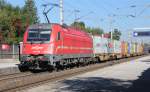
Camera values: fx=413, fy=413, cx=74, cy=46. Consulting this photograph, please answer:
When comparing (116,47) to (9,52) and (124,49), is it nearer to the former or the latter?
(124,49)

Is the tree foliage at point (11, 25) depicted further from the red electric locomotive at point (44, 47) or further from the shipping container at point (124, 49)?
the red electric locomotive at point (44, 47)

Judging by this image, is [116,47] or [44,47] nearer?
[44,47]

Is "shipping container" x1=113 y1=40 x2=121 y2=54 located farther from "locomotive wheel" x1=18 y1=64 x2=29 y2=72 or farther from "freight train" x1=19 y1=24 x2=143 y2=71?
"locomotive wheel" x1=18 y1=64 x2=29 y2=72

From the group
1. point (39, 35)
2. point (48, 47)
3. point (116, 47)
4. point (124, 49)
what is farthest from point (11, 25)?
point (48, 47)

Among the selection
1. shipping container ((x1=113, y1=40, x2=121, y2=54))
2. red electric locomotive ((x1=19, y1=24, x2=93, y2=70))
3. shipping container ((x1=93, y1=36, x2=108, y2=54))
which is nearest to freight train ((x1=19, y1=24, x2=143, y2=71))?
red electric locomotive ((x1=19, y1=24, x2=93, y2=70))

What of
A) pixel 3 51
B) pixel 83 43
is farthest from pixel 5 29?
pixel 83 43

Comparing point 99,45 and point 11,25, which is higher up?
point 11,25

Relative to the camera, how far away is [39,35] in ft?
97.4

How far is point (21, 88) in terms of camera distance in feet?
59.9

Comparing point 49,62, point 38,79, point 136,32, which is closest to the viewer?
point 38,79

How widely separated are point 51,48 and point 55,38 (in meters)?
0.89

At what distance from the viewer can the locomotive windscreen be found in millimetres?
29455

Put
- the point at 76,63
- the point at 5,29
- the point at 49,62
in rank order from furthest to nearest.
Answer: the point at 5,29 → the point at 76,63 → the point at 49,62

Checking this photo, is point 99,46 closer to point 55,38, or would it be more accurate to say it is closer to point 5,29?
point 55,38
